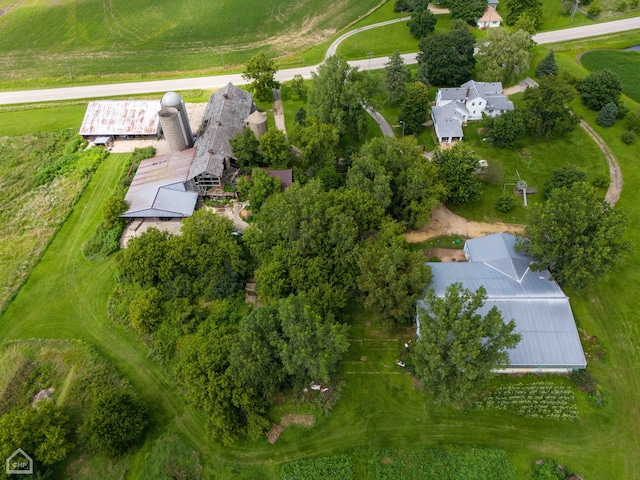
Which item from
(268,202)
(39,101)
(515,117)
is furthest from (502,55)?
(39,101)

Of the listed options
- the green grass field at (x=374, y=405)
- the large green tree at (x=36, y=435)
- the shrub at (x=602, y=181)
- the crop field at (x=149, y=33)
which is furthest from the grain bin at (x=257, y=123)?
the shrub at (x=602, y=181)

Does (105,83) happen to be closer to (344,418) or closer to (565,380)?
(344,418)

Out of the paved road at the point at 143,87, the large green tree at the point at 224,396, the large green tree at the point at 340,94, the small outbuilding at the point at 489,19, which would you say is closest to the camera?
the large green tree at the point at 224,396

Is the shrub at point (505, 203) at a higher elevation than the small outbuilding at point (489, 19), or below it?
below

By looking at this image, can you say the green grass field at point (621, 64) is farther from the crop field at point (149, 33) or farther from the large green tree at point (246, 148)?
the large green tree at point (246, 148)

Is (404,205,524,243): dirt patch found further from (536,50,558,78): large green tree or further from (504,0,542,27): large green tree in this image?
(504,0,542,27): large green tree

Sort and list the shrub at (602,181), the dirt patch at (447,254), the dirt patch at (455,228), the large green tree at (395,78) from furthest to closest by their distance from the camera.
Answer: the large green tree at (395,78) → the shrub at (602,181) → the dirt patch at (455,228) → the dirt patch at (447,254)

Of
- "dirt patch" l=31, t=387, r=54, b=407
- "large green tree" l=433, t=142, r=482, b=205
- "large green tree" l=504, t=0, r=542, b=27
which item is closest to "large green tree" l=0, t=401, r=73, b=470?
"dirt patch" l=31, t=387, r=54, b=407

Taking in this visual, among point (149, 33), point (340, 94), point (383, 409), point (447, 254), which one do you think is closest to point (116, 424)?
point (383, 409)
